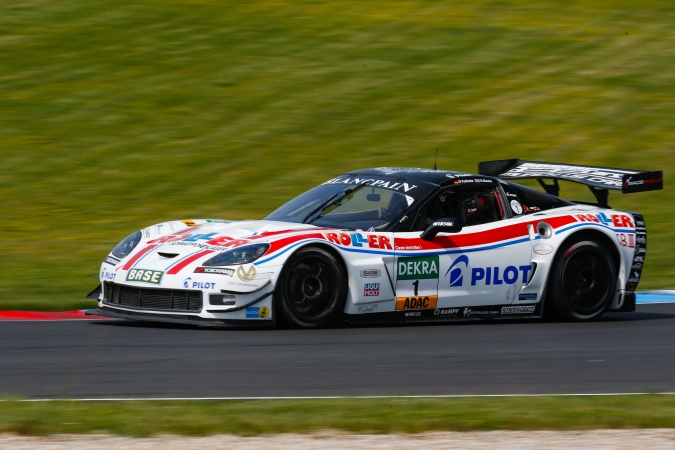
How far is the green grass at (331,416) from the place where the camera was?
5.76 meters

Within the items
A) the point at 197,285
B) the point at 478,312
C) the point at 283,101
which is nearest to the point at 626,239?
the point at 478,312

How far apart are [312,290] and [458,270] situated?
131 centimetres

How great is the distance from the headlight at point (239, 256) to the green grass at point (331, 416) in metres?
2.60

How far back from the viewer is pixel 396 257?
9.52 metres

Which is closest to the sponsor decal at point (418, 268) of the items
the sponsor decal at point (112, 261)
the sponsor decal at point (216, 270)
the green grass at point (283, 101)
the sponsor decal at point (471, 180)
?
the sponsor decal at point (471, 180)

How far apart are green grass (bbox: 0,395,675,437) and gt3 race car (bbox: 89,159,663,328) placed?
258 centimetres

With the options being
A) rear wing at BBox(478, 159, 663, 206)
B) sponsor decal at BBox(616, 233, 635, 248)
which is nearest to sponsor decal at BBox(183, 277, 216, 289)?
rear wing at BBox(478, 159, 663, 206)

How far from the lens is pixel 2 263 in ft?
42.9

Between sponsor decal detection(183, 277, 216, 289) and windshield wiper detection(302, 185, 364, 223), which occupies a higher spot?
windshield wiper detection(302, 185, 364, 223)

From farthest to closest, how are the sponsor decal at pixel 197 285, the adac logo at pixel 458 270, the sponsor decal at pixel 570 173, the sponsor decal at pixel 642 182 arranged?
the sponsor decal at pixel 570 173 → the sponsor decal at pixel 642 182 → the adac logo at pixel 458 270 → the sponsor decal at pixel 197 285

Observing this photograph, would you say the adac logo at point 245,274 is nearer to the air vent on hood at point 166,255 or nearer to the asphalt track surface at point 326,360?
the asphalt track surface at point 326,360

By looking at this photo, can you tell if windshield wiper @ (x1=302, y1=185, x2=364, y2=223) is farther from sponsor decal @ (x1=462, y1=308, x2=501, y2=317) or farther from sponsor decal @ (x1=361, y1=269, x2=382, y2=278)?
A: sponsor decal @ (x1=462, y1=308, x2=501, y2=317)

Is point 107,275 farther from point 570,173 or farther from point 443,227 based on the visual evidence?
point 570,173

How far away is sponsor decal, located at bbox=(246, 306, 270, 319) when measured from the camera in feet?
29.5
